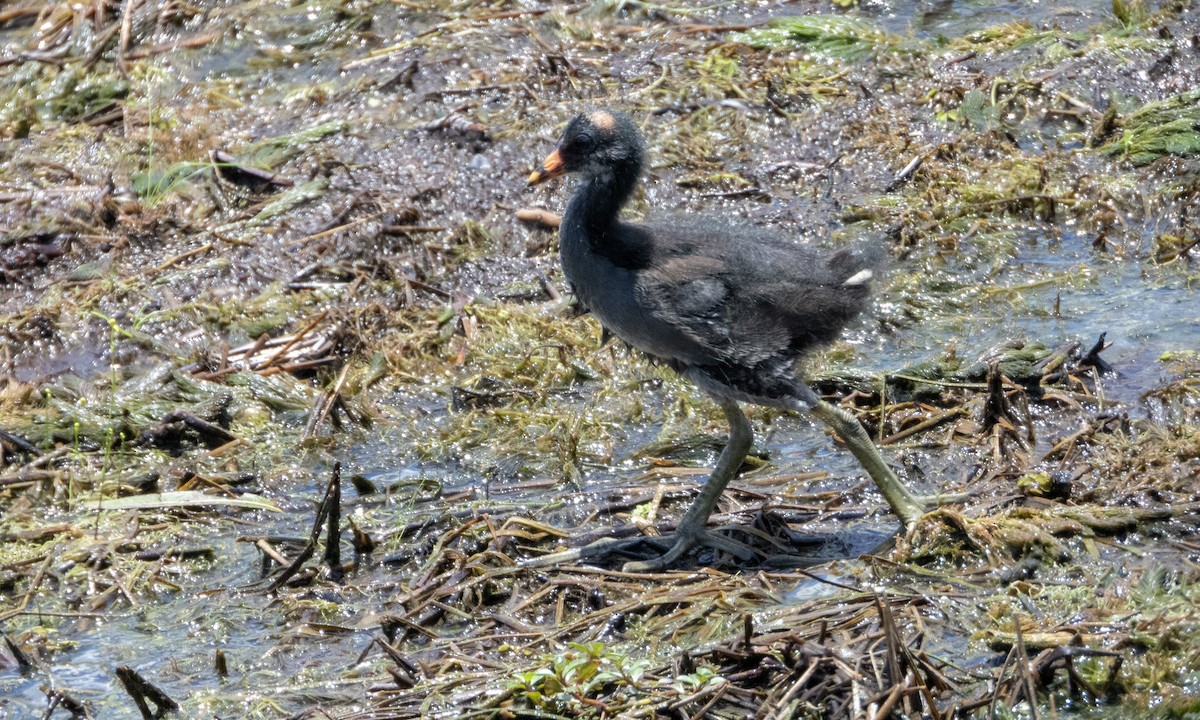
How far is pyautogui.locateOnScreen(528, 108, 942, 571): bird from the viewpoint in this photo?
17.3 feet

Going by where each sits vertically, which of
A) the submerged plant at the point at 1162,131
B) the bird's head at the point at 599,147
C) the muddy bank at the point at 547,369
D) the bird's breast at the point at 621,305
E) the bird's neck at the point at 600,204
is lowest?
the muddy bank at the point at 547,369

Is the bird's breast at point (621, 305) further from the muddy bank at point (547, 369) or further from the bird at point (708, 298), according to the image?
the muddy bank at point (547, 369)

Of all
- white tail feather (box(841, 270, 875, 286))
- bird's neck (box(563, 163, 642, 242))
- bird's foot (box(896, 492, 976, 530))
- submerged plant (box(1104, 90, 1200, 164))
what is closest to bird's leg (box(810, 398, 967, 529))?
bird's foot (box(896, 492, 976, 530))

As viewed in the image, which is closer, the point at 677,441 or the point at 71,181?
the point at 677,441

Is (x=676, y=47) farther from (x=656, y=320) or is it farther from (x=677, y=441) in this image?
(x=656, y=320)

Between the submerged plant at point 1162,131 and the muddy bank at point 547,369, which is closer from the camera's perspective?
the muddy bank at point 547,369

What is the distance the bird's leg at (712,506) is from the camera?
5383 mm

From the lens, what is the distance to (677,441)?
6.33m

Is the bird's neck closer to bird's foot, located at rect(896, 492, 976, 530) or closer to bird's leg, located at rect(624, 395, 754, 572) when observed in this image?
bird's leg, located at rect(624, 395, 754, 572)

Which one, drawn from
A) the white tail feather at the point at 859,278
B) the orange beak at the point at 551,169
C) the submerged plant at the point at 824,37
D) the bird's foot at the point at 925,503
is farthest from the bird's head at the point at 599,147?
the submerged plant at the point at 824,37

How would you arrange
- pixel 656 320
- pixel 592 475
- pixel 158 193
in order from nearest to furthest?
pixel 656 320
pixel 592 475
pixel 158 193

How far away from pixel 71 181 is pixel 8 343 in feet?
5.06

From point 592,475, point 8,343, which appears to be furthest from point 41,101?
point 592,475

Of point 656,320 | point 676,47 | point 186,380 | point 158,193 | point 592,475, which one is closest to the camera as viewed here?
point 656,320
